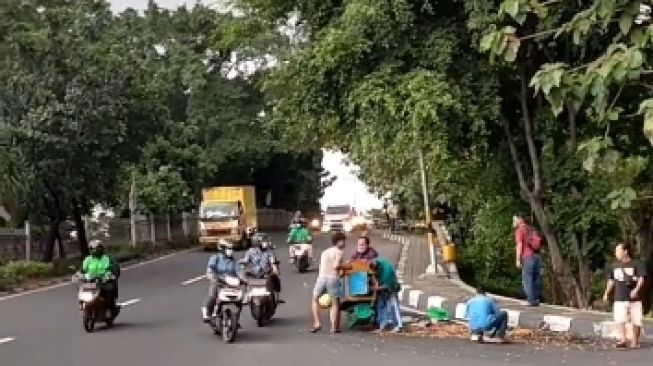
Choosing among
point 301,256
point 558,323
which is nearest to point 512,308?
point 558,323

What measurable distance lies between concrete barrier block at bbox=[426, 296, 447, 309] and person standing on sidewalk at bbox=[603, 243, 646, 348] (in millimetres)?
4636

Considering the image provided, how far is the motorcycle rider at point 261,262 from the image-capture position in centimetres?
1641

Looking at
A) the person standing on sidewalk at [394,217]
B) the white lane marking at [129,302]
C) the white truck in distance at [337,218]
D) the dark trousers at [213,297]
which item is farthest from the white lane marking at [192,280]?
the white truck in distance at [337,218]

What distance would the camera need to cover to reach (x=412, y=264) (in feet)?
98.8

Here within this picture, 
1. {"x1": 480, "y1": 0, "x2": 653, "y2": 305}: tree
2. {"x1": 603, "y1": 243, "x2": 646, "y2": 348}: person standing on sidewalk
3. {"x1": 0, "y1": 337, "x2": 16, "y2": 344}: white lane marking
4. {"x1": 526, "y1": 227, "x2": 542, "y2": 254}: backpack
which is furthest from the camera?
{"x1": 526, "y1": 227, "x2": 542, "y2": 254}: backpack

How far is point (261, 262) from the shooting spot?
1673 centimetres

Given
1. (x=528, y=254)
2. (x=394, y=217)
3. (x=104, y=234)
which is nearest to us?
(x=528, y=254)

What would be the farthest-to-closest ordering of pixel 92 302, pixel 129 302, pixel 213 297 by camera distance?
pixel 129 302 → pixel 92 302 → pixel 213 297

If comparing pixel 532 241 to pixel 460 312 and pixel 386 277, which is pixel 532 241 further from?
pixel 386 277

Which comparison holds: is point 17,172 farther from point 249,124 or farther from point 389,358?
point 249,124

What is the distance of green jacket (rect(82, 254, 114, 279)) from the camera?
16156mm

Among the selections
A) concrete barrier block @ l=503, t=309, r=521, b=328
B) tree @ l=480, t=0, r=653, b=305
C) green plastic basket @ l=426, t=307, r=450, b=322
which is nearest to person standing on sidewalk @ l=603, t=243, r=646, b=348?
tree @ l=480, t=0, r=653, b=305

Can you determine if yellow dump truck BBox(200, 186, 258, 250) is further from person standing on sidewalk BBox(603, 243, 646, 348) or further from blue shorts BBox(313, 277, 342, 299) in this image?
person standing on sidewalk BBox(603, 243, 646, 348)

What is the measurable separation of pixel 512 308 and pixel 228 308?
200 inches
